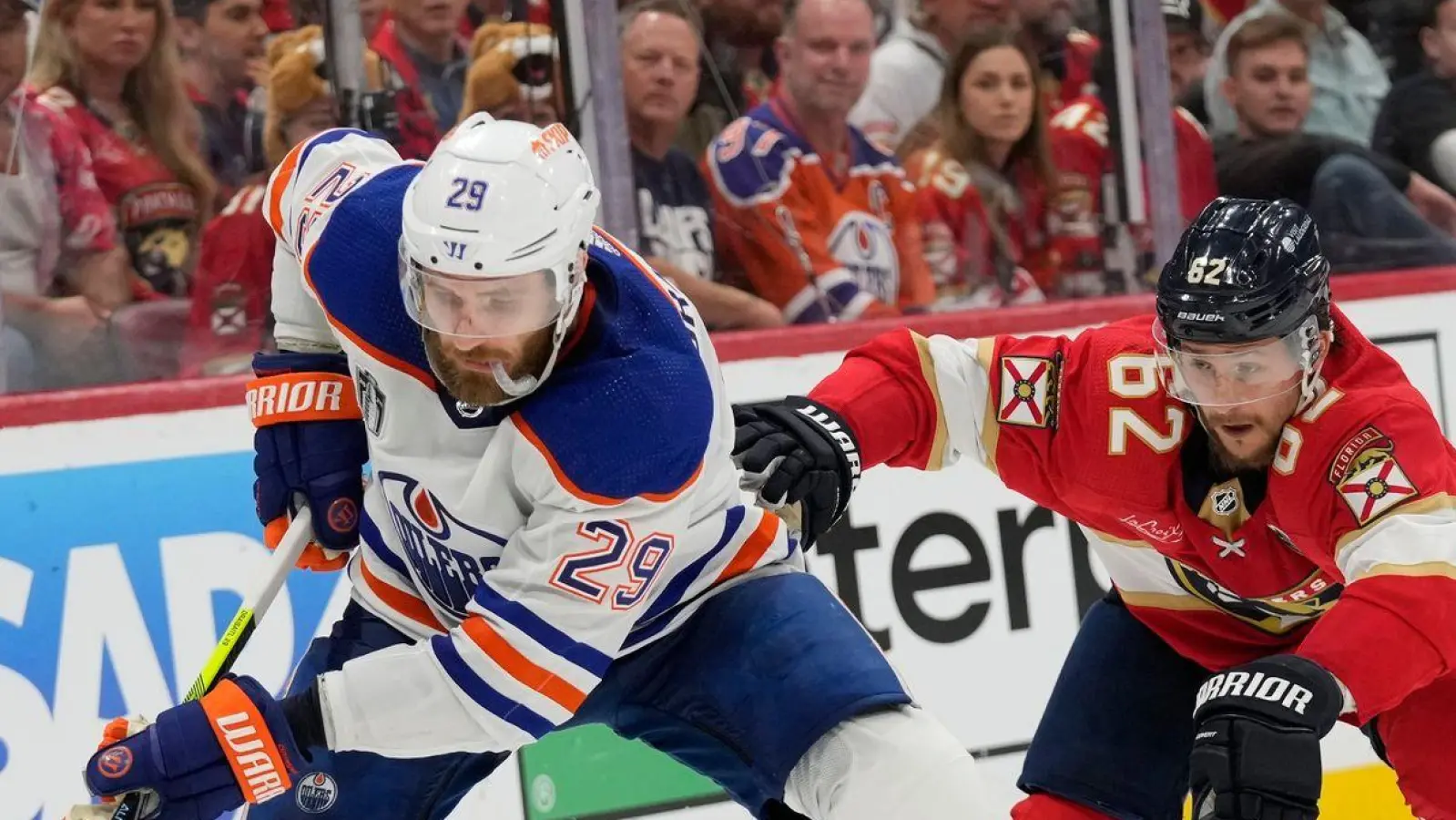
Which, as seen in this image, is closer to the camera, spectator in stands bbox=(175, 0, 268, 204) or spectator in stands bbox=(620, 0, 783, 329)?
spectator in stands bbox=(175, 0, 268, 204)

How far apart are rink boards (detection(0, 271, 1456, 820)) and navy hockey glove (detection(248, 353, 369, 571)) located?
0.78 metres

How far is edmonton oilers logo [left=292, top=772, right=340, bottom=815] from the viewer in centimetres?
251

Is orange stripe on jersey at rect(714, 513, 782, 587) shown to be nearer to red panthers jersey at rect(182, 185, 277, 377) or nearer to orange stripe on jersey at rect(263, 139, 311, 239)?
orange stripe on jersey at rect(263, 139, 311, 239)

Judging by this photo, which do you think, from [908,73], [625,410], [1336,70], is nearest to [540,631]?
[625,410]

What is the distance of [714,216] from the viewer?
12.9ft

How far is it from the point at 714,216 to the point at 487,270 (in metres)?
1.82

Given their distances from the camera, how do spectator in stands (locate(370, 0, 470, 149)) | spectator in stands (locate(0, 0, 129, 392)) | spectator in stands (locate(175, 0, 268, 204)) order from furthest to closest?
1. spectator in stands (locate(370, 0, 470, 149))
2. spectator in stands (locate(175, 0, 268, 204))
3. spectator in stands (locate(0, 0, 129, 392))

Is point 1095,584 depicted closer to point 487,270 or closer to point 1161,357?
point 1161,357

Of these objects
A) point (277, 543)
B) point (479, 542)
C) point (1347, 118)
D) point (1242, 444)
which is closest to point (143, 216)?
point (277, 543)

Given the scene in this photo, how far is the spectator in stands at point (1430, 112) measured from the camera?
176 inches

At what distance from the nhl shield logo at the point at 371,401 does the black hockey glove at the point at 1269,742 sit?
1.10 meters

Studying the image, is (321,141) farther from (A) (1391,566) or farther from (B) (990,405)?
(A) (1391,566)

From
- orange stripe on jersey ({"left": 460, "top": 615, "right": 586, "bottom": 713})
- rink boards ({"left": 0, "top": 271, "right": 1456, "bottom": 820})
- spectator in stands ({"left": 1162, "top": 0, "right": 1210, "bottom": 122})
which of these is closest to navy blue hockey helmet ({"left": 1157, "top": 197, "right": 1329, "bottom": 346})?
orange stripe on jersey ({"left": 460, "top": 615, "right": 586, "bottom": 713})

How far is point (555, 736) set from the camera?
3555 millimetres
